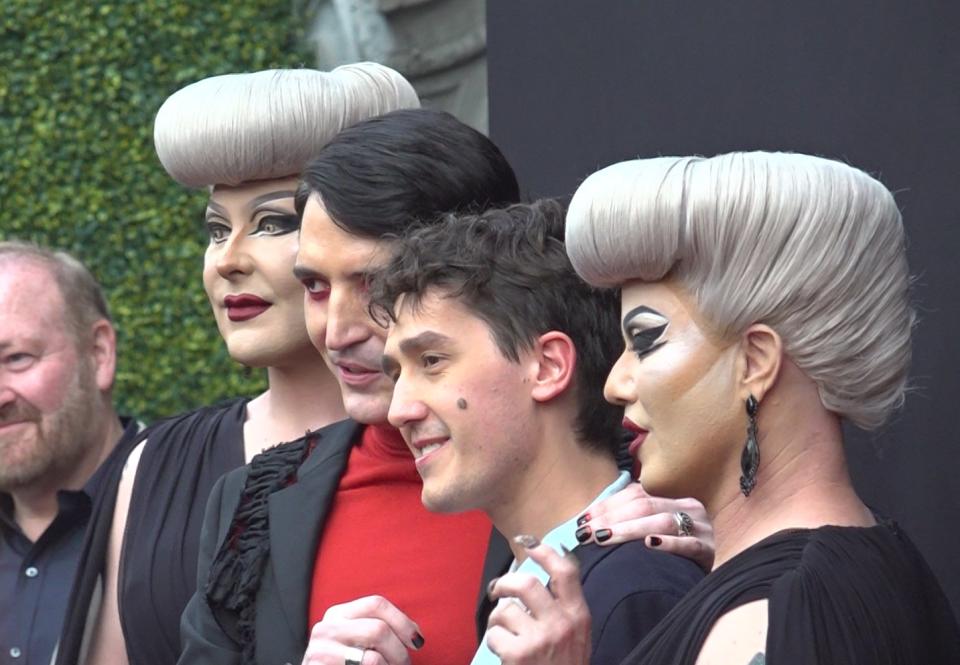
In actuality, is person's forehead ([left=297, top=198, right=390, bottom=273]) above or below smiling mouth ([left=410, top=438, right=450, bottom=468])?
above

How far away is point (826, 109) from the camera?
12.0 ft

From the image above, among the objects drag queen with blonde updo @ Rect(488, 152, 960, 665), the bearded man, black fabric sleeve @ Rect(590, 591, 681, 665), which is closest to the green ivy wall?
the bearded man

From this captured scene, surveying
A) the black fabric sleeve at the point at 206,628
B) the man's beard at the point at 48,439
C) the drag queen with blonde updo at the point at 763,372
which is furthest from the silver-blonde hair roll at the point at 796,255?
the man's beard at the point at 48,439

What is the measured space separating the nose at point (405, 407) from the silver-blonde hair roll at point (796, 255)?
450 mm

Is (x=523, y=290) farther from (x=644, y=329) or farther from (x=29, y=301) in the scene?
(x=29, y=301)

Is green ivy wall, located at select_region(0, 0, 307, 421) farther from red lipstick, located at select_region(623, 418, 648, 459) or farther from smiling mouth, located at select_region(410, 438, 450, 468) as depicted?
red lipstick, located at select_region(623, 418, 648, 459)

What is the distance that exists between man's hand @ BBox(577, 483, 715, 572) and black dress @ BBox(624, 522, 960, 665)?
0.28 metres

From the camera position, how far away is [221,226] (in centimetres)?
379

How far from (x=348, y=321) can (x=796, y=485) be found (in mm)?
954

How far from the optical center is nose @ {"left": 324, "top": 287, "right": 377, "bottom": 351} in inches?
125

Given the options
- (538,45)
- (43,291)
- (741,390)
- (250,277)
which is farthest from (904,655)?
(43,291)

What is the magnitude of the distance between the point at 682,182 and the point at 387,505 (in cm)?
95

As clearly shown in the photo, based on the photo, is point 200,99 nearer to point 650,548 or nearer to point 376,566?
point 376,566

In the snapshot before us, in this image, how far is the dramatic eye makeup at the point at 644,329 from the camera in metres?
2.60
